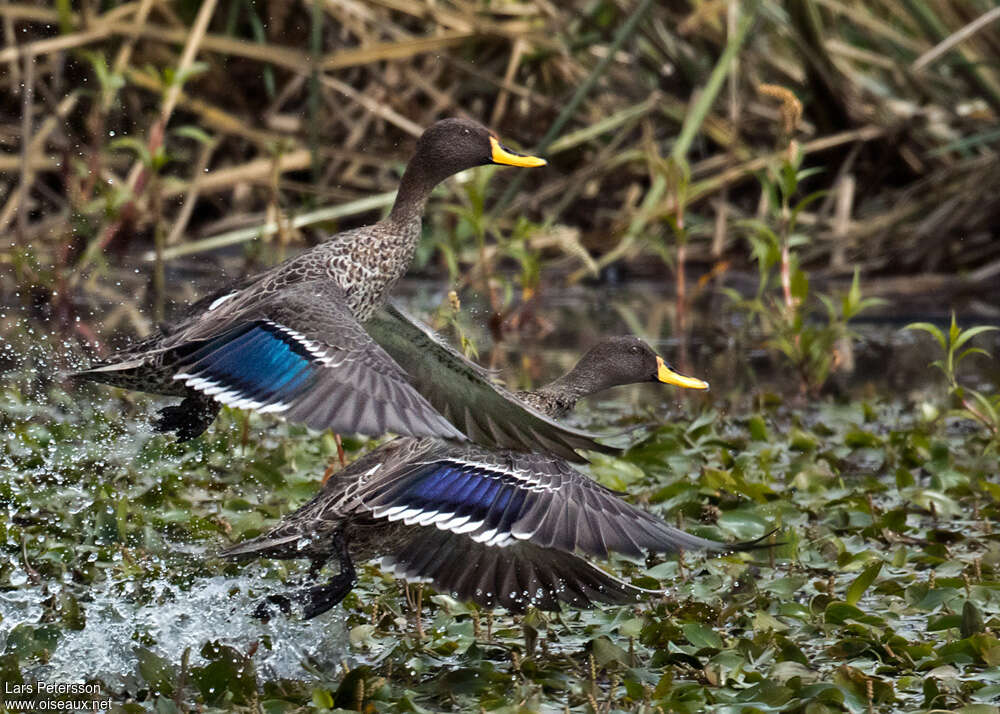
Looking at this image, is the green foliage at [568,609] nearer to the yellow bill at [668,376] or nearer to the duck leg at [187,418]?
the duck leg at [187,418]

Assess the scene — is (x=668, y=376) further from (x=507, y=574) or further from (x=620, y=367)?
(x=507, y=574)

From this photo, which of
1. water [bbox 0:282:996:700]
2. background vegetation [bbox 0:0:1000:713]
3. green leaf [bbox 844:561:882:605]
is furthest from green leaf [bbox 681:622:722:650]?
water [bbox 0:282:996:700]

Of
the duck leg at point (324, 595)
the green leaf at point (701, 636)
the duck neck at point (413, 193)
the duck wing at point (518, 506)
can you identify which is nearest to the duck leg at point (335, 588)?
the duck leg at point (324, 595)

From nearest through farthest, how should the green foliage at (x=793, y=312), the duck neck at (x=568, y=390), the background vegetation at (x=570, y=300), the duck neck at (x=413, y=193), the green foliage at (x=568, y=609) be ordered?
the green foliage at (x=568, y=609), the background vegetation at (x=570, y=300), the duck neck at (x=568, y=390), the duck neck at (x=413, y=193), the green foliage at (x=793, y=312)

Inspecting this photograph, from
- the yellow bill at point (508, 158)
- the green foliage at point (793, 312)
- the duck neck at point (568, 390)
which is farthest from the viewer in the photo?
the green foliage at point (793, 312)

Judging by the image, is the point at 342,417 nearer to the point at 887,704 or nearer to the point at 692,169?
the point at 887,704

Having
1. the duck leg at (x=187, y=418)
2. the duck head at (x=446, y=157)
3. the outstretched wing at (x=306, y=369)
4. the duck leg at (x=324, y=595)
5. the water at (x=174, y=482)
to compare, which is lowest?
the water at (x=174, y=482)
